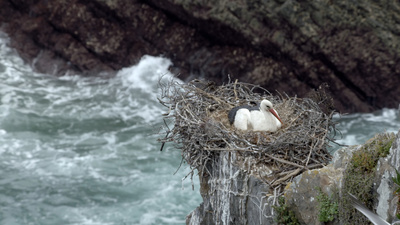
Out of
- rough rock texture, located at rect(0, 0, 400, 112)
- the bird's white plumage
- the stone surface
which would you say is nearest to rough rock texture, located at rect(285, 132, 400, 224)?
the stone surface

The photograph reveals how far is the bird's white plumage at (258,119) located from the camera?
667cm

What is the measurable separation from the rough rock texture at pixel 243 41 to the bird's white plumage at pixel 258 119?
26.9 ft

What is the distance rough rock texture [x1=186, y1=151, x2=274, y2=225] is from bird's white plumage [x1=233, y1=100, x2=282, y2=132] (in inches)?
32.1

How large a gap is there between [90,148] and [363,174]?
417 inches

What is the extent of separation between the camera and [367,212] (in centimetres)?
388

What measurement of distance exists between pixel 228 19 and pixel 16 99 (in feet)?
23.0

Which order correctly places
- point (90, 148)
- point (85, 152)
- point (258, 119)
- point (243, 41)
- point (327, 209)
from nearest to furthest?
1. point (327, 209)
2. point (258, 119)
3. point (85, 152)
4. point (90, 148)
5. point (243, 41)

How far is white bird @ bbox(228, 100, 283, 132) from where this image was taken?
667 centimetres

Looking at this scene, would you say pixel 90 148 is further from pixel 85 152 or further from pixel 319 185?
pixel 319 185

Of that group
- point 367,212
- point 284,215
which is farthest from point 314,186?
point 367,212

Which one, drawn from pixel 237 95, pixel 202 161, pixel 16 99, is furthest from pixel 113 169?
pixel 202 161

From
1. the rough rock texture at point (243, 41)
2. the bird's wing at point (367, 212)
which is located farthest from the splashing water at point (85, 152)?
the bird's wing at point (367, 212)

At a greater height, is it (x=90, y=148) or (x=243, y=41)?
(x=243, y=41)

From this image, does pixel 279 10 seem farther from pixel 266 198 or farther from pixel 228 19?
pixel 266 198
